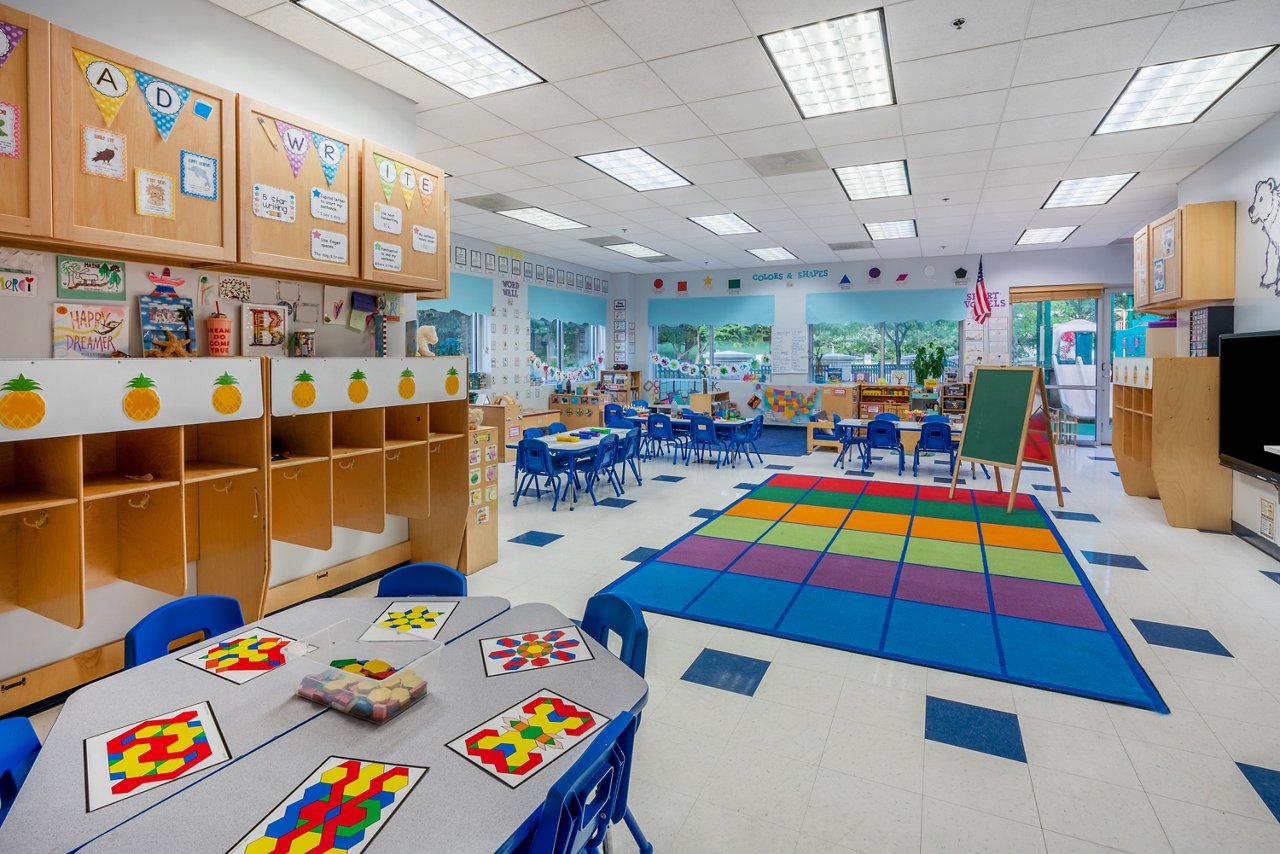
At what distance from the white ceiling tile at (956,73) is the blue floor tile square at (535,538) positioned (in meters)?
4.14

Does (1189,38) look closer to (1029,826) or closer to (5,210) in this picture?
(1029,826)

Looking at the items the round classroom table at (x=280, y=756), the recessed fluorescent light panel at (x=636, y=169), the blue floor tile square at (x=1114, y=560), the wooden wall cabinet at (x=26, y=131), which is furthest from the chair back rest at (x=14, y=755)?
the blue floor tile square at (x=1114, y=560)

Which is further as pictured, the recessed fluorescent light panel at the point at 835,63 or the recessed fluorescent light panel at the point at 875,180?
the recessed fluorescent light panel at the point at 875,180

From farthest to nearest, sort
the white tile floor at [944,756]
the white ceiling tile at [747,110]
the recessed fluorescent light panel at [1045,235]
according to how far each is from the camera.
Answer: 1. the recessed fluorescent light panel at [1045,235]
2. the white ceiling tile at [747,110]
3. the white tile floor at [944,756]

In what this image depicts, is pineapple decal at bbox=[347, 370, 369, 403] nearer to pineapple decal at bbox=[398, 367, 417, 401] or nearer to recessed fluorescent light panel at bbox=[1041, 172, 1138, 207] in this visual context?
pineapple decal at bbox=[398, 367, 417, 401]

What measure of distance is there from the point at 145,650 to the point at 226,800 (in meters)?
1.01

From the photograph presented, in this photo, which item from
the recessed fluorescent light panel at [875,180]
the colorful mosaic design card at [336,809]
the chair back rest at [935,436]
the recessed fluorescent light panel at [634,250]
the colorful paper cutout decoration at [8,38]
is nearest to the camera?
the colorful mosaic design card at [336,809]

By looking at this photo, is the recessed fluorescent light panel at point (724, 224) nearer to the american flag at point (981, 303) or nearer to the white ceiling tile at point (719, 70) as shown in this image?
the white ceiling tile at point (719, 70)

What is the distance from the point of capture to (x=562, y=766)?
1.34 metres

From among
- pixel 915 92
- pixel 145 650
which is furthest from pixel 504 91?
pixel 145 650

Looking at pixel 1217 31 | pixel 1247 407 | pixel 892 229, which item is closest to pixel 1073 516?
pixel 1247 407

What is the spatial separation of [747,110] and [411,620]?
14.1 feet

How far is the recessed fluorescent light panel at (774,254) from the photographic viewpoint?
1078 cm

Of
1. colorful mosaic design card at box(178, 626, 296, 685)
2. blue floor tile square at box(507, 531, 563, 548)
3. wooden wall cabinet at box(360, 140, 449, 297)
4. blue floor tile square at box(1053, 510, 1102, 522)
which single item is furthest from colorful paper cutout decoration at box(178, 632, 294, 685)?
blue floor tile square at box(1053, 510, 1102, 522)
